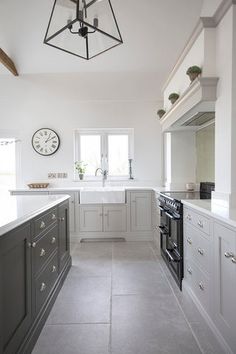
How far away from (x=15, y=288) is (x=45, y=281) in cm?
63

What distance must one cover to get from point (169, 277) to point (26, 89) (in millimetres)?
3771

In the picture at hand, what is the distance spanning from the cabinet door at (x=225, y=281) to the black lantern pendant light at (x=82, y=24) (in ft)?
4.91

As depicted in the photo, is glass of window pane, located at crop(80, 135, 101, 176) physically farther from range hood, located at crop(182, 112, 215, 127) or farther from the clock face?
range hood, located at crop(182, 112, 215, 127)

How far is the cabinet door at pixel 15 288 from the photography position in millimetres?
1243

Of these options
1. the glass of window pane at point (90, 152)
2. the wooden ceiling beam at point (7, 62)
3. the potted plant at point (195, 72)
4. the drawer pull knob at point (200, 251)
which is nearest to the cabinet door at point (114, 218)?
the glass of window pane at point (90, 152)

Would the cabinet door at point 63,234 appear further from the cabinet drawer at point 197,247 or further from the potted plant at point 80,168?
the potted plant at point 80,168

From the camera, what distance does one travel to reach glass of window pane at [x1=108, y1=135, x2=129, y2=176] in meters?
4.80

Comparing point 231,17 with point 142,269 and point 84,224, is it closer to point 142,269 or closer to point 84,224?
point 142,269

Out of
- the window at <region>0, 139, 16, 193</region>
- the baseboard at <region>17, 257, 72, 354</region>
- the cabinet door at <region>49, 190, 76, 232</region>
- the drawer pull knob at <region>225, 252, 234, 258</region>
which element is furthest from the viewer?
the window at <region>0, 139, 16, 193</region>

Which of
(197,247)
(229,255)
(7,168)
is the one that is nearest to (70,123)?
(7,168)

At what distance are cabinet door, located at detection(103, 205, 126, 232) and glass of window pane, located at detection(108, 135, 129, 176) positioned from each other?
81 centimetres

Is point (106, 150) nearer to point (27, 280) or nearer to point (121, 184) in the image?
point (121, 184)

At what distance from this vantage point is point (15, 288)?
139 cm

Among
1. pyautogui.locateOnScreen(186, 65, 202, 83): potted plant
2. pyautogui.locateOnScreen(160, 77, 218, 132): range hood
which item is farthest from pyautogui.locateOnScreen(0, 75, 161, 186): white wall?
pyautogui.locateOnScreen(186, 65, 202, 83): potted plant
